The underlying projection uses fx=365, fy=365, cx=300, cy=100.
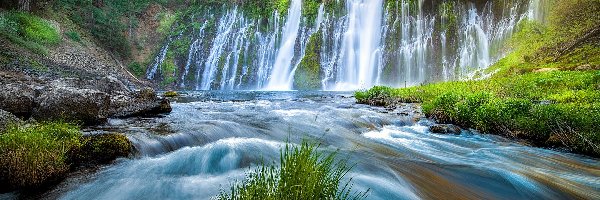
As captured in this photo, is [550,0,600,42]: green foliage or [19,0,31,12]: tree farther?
[19,0,31,12]: tree

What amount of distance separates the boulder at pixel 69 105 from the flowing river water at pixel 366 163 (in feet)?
1.55

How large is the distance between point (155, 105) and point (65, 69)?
14141 mm

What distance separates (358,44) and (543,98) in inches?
1042

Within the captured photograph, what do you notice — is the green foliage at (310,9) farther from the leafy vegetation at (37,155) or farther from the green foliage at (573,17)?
the leafy vegetation at (37,155)

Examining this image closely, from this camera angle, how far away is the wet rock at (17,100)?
7867 millimetres

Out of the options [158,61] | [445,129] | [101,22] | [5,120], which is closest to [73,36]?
[101,22]

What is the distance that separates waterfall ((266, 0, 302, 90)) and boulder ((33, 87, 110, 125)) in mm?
28103

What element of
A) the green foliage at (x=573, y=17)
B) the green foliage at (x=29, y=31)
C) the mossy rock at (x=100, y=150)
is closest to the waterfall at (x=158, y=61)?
the green foliage at (x=29, y=31)

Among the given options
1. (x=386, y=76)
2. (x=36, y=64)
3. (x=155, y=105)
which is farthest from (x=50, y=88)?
(x=386, y=76)

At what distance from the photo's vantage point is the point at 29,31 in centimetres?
2467

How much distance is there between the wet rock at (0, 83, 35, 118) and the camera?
25.8 ft

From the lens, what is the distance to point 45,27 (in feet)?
89.7

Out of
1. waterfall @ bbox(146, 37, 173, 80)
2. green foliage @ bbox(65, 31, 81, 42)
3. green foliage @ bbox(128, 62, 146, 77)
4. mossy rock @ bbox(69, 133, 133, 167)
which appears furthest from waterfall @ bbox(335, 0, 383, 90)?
mossy rock @ bbox(69, 133, 133, 167)

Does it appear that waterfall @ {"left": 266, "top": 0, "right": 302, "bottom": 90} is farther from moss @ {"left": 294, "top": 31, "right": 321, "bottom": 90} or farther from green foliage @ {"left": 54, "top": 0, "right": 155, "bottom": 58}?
green foliage @ {"left": 54, "top": 0, "right": 155, "bottom": 58}
